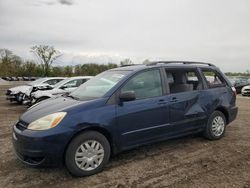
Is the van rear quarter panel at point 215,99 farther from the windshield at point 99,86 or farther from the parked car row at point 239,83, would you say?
the parked car row at point 239,83

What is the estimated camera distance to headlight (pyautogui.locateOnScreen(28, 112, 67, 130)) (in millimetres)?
3552

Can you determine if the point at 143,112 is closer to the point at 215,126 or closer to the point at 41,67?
the point at 215,126

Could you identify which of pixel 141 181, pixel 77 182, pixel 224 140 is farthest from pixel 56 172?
pixel 224 140

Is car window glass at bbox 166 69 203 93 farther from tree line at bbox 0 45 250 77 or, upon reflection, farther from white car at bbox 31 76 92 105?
tree line at bbox 0 45 250 77

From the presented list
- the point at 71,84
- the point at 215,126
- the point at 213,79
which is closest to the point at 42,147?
the point at 215,126

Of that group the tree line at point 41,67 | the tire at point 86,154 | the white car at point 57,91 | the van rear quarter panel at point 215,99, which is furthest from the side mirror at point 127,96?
the tree line at point 41,67

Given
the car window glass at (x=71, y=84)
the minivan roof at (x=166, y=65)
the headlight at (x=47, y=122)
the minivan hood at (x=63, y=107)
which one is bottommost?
the headlight at (x=47, y=122)

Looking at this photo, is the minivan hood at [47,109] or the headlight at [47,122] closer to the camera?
the headlight at [47,122]

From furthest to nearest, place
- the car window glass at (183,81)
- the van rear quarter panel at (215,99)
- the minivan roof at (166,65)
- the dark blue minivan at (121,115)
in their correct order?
the van rear quarter panel at (215,99) → the car window glass at (183,81) → the minivan roof at (166,65) → the dark blue minivan at (121,115)

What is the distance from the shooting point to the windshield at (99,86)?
14.0 feet

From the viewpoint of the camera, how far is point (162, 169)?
3961 millimetres

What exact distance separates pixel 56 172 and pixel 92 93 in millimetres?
1445

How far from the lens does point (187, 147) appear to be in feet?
16.6

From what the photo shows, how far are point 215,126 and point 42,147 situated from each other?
375 centimetres
